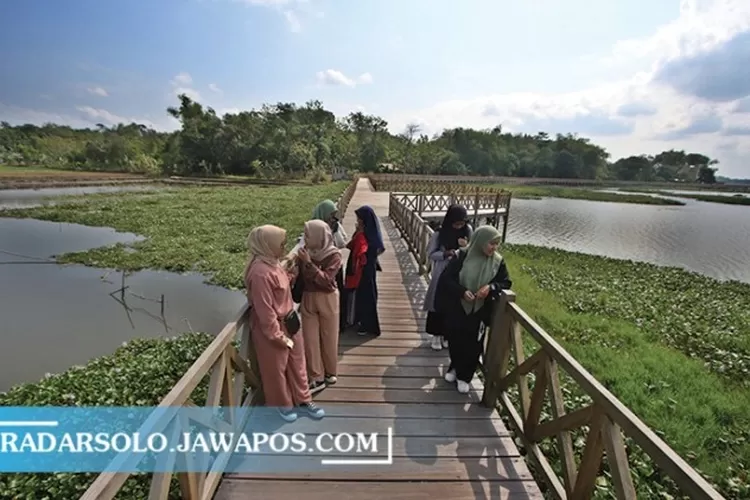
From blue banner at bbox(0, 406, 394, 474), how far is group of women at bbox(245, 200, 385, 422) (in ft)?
0.67

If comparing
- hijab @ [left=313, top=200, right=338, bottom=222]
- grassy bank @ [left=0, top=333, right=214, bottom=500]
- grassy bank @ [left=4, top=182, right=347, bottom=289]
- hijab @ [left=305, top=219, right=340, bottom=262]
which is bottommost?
grassy bank @ [left=0, top=333, right=214, bottom=500]

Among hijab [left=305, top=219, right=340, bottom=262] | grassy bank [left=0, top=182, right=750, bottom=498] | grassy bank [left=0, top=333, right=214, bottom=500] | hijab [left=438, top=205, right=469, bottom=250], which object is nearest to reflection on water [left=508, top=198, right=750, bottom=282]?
grassy bank [left=0, top=182, right=750, bottom=498]

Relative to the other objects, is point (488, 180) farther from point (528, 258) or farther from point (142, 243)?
point (142, 243)

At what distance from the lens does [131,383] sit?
5.32 meters

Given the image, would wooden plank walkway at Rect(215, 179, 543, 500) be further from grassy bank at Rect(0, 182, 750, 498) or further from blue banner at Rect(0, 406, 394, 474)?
grassy bank at Rect(0, 182, 750, 498)

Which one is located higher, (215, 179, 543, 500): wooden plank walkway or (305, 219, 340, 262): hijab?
(305, 219, 340, 262): hijab

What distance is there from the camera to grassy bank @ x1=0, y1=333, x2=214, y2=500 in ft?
11.6

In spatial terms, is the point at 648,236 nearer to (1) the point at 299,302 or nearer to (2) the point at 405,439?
(2) the point at 405,439

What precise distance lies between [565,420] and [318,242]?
226 centimetres

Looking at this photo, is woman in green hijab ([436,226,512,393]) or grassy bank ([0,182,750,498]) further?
grassy bank ([0,182,750,498])

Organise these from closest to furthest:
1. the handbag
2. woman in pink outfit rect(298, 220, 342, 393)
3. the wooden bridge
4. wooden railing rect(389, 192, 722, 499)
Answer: wooden railing rect(389, 192, 722, 499) < the wooden bridge < the handbag < woman in pink outfit rect(298, 220, 342, 393)

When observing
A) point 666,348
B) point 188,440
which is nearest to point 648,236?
point 666,348

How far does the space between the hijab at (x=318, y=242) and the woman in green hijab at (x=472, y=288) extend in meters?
1.11

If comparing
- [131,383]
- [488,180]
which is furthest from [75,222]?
[488,180]
